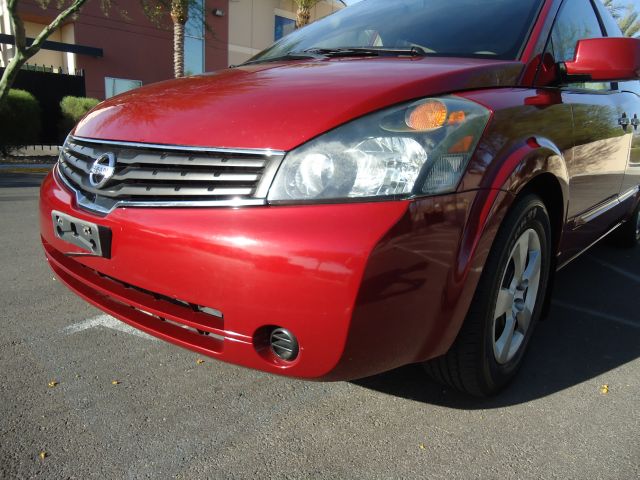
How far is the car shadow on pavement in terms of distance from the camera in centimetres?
231

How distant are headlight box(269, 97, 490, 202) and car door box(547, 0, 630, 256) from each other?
37.9 inches

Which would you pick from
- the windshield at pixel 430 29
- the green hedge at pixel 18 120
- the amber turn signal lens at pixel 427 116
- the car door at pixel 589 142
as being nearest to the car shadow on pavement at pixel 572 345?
the car door at pixel 589 142

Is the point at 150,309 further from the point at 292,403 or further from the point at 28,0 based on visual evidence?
the point at 28,0

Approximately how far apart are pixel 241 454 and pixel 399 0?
104 inches

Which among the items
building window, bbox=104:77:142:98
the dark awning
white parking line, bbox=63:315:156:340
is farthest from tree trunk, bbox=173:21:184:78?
white parking line, bbox=63:315:156:340

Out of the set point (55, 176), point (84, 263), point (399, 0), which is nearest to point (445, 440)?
point (84, 263)

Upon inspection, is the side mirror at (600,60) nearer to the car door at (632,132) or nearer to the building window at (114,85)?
the car door at (632,132)

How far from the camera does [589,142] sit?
269 cm

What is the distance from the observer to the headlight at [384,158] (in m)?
1.63

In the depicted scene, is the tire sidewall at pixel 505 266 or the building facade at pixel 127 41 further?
the building facade at pixel 127 41

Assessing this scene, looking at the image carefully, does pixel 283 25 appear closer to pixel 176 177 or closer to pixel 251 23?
pixel 251 23

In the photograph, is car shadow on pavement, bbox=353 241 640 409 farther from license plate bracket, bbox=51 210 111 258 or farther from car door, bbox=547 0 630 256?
license plate bracket, bbox=51 210 111 258

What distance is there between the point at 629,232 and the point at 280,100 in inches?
164

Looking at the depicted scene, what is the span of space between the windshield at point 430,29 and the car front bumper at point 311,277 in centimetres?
109
